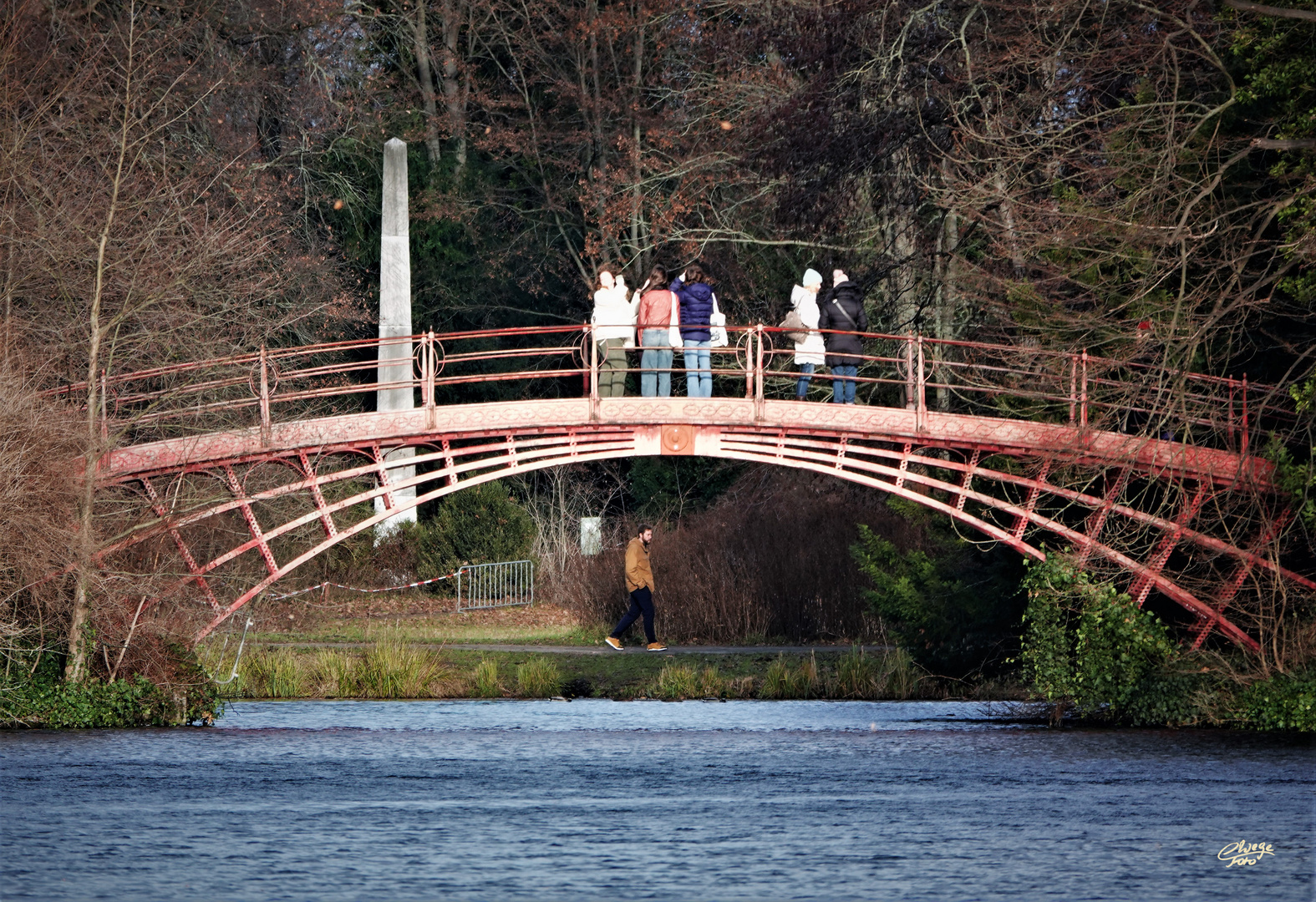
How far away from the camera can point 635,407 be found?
22547 millimetres

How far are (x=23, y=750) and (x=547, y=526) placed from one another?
20.0m

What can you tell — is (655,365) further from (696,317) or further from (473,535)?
(473,535)

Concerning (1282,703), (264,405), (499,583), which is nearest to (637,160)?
(499,583)

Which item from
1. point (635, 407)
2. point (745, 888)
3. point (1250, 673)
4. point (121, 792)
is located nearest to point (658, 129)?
point (635, 407)

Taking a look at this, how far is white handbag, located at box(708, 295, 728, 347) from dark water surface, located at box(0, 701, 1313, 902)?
411cm

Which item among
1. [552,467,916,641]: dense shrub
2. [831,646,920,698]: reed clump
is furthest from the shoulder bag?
[552,467,916,641]: dense shrub

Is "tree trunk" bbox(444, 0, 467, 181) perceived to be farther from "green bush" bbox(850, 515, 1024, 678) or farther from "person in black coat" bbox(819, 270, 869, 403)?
"person in black coat" bbox(819, 270, 869, 403)

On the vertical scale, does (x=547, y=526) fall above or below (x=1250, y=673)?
above

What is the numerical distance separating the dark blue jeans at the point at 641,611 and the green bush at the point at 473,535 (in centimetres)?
709

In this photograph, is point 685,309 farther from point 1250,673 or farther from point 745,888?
point 745,888

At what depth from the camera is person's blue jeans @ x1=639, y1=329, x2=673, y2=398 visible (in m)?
22.4

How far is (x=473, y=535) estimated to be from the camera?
34531 millimetres

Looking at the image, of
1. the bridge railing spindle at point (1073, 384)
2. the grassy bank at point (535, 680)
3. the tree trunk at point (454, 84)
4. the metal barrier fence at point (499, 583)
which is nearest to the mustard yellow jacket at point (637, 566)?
the grassy bank at point (535, 680)

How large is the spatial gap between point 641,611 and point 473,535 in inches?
289
